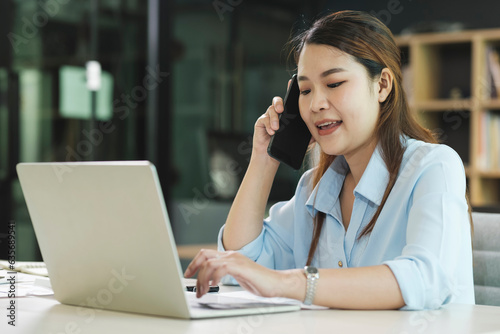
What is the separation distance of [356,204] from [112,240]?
2.03 ft

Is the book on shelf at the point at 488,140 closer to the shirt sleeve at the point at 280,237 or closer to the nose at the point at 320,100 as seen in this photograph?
the shirt sleeve at the point at 280,237

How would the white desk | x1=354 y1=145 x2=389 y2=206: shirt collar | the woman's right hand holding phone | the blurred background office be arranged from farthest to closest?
1. the blurred background office
2. the woman's right hand holding phone
3. x1=354 y1=145 x2=389 y2=206: shirt collar
4. the white desk

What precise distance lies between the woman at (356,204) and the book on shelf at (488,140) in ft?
8.21

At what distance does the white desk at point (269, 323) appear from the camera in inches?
36.2

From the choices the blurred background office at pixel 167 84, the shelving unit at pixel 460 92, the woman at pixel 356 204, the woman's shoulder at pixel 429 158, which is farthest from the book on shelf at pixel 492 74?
the woman's shoulder at pixel 429 158

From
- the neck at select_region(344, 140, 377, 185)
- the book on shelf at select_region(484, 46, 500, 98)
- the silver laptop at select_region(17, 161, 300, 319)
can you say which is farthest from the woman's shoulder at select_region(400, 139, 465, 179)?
the book on shelf at select_region(484, 46, 500, 98)

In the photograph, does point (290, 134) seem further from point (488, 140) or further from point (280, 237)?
point (488, 140)

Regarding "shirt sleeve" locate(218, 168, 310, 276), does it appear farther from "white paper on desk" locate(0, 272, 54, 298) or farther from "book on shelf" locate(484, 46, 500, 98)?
"book on shelf" locate(484, 46, 500, 98)

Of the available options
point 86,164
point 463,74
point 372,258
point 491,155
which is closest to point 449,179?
point 372,258

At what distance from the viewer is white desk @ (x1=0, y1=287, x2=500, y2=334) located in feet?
3.02

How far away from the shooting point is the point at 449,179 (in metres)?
1.28

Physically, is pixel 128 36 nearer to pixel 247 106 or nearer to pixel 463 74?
pixel 247 106

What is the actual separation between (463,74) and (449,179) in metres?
3.16

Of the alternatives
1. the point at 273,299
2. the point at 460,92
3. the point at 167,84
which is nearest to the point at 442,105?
the point at 460,92
